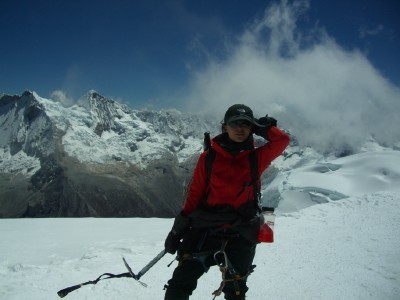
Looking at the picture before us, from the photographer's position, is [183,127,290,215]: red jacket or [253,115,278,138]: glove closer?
[183,127,290,215]: red jacket

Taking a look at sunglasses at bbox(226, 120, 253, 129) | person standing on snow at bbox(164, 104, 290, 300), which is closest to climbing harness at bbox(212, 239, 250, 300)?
person standing on snow at bbox(164, 104, 290, 300)

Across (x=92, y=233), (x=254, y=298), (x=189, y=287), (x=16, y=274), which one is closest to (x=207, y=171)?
(x=189, y=287)

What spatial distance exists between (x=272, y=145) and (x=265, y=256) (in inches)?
172

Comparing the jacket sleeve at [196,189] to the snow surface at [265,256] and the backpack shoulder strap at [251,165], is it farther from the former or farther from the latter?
the snow surface at [265,256]

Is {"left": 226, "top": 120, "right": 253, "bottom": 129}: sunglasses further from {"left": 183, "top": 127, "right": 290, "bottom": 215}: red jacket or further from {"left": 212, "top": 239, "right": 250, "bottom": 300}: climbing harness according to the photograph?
{"left": 212, "top": 239, "right": 250, "bottom": 300}: climbing harness

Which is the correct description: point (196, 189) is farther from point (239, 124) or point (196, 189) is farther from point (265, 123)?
point (265, 123)

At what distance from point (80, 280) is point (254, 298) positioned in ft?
11.2

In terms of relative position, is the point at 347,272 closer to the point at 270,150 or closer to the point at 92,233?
the point at 270,150

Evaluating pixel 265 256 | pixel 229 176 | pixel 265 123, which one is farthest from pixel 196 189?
pixel 265 256

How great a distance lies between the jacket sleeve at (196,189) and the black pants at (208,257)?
360 mm

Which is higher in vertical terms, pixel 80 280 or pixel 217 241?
pixel 217 241

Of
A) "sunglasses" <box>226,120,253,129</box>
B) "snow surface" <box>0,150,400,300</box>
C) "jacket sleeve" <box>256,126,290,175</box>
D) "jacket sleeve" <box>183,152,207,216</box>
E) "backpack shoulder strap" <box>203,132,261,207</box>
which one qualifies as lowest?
"snow surface" <box>0,150,400,300</box>

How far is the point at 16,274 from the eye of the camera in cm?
701

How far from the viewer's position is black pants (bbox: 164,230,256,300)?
174 inches
